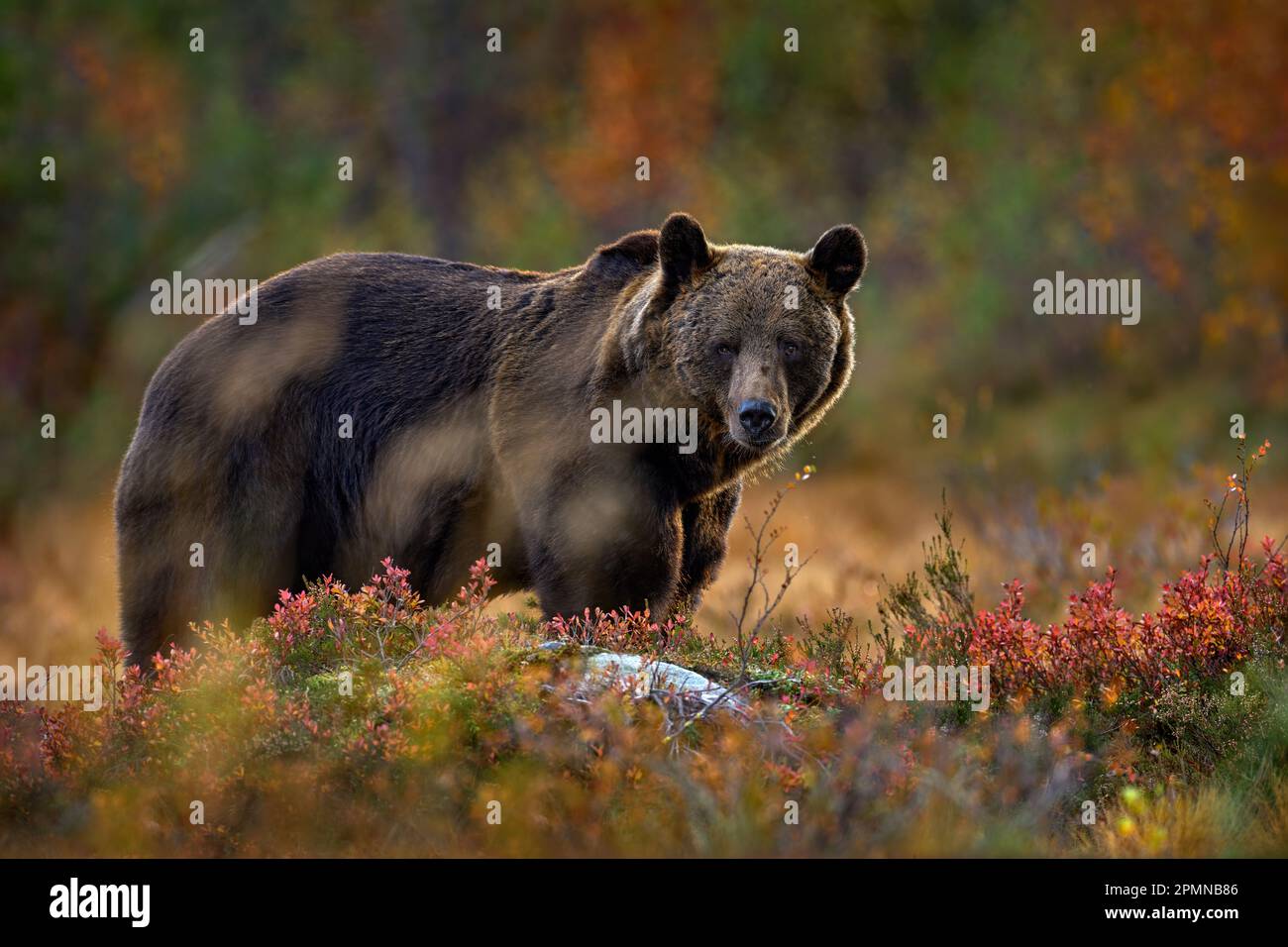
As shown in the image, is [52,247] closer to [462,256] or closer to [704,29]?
[462,256]

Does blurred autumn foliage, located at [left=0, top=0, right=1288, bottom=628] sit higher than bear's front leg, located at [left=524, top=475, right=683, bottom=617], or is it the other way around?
blurred autumn foliage, located at [left=0, top=0, right=1288, bottom=628]

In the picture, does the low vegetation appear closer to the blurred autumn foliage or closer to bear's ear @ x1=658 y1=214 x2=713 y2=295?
bear's ear @ x1=658 y1=214 x2=713 y2=295

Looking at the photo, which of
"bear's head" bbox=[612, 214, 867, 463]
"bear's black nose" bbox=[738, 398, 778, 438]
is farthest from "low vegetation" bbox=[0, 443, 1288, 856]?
"bear's head" bbox=[612, 214, 867, 463]

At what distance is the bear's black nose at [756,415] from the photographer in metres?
6.82

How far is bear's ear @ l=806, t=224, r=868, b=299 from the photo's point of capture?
7516mm

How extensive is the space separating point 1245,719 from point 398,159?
32.2m

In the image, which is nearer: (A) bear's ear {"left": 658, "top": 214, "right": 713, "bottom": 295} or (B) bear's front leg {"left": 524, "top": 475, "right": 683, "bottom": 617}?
(B) bear's front leg {"left": 524, "top": 475, "right": 683, "bottom": 617}

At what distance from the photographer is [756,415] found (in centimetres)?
683

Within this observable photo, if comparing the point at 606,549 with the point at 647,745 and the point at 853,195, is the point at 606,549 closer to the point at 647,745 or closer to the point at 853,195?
the point at 647,745

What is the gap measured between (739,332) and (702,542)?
1159mm

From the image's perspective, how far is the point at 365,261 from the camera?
27.0ft

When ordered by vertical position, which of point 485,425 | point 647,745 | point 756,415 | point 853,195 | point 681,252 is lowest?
point 647,745

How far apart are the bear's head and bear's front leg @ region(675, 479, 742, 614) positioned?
16.0 inches

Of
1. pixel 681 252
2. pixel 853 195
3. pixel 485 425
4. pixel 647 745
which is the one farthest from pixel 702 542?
pixel 853 195
